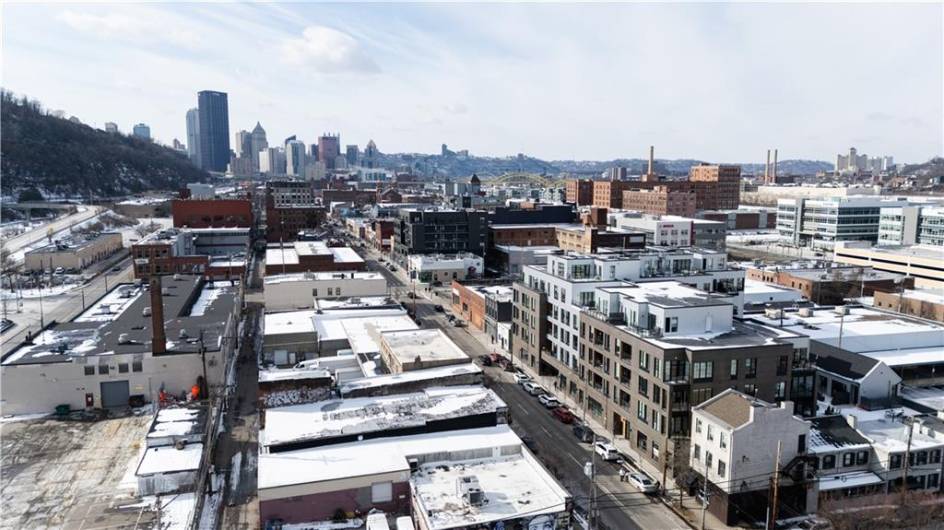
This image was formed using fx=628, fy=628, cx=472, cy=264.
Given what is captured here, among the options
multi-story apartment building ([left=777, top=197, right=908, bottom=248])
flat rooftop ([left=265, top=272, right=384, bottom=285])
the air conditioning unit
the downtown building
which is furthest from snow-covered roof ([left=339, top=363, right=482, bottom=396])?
multi-story apartment building ([left=777, top=197, right=908, bottom=248])

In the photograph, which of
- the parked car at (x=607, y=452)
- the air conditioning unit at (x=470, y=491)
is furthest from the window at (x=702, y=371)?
the air conditioning unit at (x=470, y=491)

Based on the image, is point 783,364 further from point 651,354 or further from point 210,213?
point 210,213

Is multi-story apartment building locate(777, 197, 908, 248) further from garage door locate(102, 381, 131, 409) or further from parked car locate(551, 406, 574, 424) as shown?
garage door locate(102, 381, 131, 409)

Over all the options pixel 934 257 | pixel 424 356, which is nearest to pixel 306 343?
pixel 424 356

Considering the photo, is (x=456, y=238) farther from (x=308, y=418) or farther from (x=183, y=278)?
(x=308, y=418)

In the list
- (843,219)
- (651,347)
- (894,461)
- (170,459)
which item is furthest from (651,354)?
(843,219)
